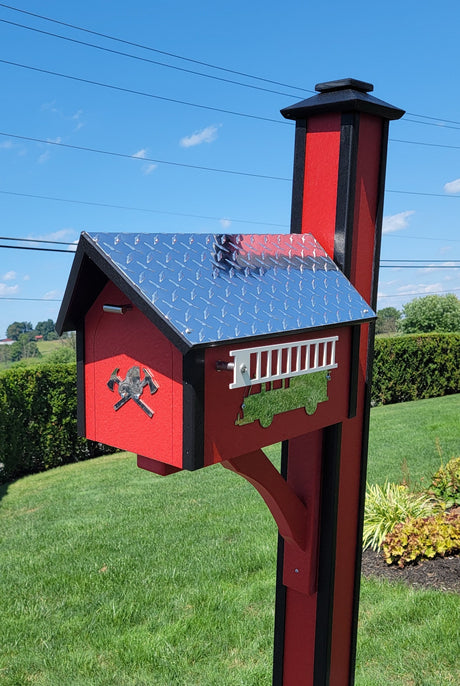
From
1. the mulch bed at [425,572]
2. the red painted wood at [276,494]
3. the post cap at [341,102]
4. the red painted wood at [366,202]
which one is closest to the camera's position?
the red painted wood at [276,494]

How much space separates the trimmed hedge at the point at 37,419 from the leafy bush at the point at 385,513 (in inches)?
244

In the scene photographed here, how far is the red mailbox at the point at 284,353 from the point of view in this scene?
1729mm

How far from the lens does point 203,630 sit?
394 centimetres

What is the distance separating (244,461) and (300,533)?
568 millimetres

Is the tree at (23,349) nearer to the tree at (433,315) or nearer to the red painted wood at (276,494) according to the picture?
the tree at (433,315)

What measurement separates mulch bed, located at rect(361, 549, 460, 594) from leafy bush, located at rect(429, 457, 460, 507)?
898 millimetres

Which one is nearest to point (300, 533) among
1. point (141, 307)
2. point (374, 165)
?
point (141, 307)

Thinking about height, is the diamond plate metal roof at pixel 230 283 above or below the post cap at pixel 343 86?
below

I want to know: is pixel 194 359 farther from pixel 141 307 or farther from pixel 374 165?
pixel 374 165

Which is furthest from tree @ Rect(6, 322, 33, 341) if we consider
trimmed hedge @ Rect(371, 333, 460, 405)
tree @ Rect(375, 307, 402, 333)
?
trimmed hedge @ Rect(371, 333, 460, 405)

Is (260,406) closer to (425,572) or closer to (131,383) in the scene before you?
(131,383)

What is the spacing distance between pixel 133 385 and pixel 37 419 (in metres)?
8.75

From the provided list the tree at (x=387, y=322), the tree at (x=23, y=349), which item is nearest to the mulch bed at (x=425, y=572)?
the tree at (x=387, y=322)

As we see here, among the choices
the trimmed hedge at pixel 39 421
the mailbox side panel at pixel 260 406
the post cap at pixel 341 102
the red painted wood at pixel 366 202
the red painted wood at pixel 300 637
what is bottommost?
the trimmed hedge at pixel 39 421
